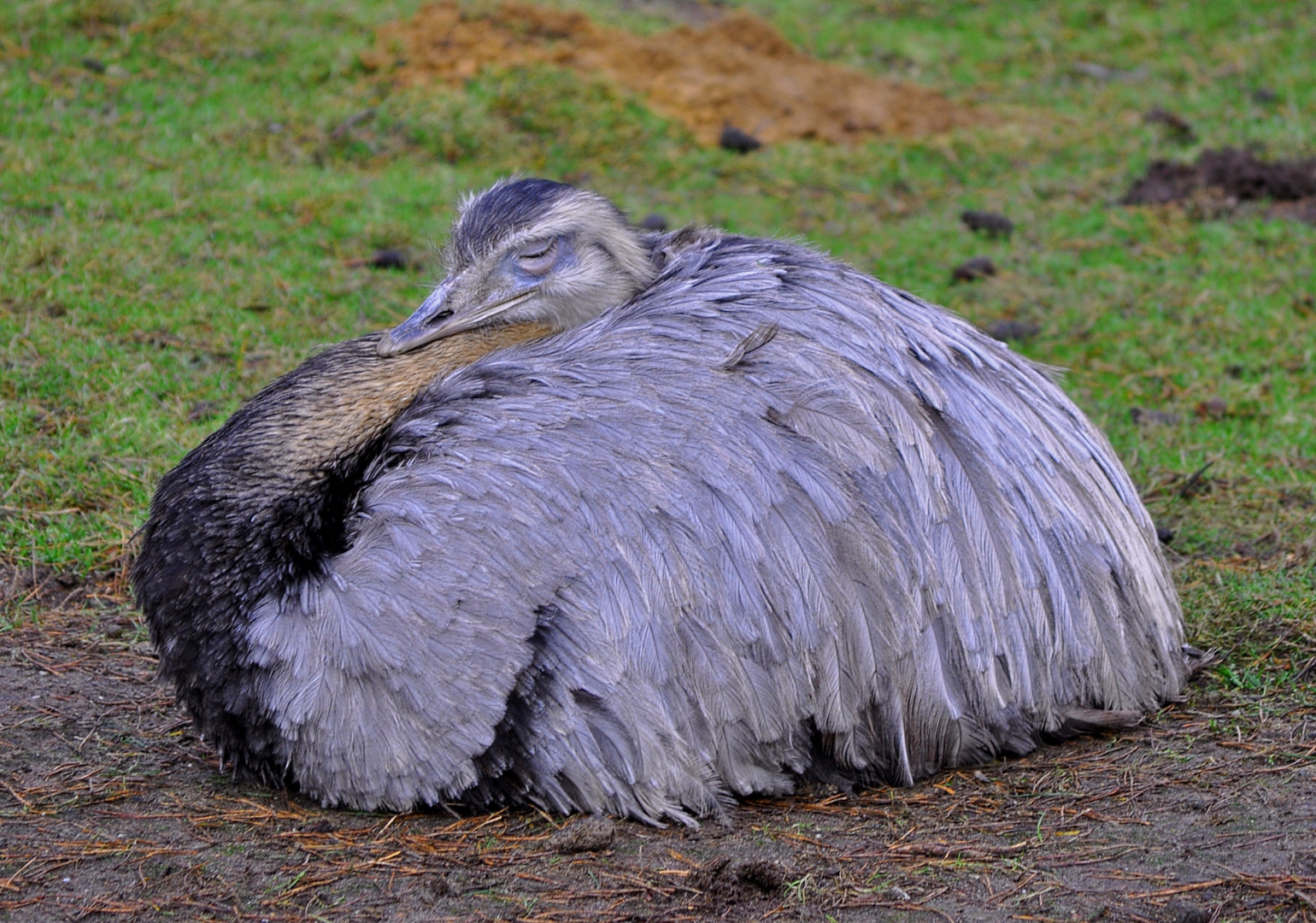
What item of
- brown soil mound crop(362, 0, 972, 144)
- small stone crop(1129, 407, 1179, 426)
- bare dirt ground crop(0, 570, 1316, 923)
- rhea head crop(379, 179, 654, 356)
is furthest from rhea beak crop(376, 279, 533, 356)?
brown soil mound crop(362, 0, 972, 144)

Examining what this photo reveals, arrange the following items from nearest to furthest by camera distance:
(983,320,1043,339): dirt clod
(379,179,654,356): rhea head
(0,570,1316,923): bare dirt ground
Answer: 1. (0,570,1316,923): bare dirt ground
2. (379,179,654,356): rhea head
3. (983,320,1043,339): dirt clod

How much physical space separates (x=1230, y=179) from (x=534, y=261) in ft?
22.4

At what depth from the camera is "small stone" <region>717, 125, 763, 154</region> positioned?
10.7 metres

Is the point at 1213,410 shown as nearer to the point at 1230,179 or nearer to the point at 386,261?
the point at 1230,179

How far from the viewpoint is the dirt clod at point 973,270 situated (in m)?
8.74

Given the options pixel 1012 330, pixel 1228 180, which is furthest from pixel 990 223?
pixel 1228 180

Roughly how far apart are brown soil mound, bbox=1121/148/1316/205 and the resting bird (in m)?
6.04

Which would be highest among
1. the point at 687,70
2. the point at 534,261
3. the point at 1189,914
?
the point at 687,70

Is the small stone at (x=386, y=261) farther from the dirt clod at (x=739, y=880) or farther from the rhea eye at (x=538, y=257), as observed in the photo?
the dirt clod at (x=739, y=880)

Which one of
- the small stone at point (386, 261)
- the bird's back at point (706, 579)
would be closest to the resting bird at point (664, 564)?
the bird's back at point (706, 579)

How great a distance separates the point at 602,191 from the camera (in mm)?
9805

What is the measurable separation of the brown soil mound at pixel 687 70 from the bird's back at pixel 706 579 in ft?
22.7

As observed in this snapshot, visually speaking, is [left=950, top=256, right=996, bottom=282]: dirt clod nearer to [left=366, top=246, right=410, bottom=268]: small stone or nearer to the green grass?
the green grass

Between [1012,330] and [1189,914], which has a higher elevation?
[1012,330]
